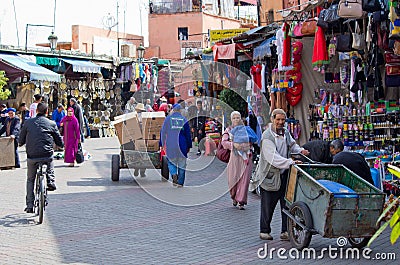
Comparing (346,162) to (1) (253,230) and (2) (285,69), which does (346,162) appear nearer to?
(1) (253,230)

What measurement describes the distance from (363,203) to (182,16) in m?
41.7

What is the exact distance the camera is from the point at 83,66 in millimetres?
30234

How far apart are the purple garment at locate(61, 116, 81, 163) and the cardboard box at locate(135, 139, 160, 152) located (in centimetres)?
360

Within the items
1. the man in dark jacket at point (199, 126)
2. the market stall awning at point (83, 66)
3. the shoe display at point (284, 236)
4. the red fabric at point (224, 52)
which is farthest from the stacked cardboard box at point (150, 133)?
the market stall awning at point (83, 66)

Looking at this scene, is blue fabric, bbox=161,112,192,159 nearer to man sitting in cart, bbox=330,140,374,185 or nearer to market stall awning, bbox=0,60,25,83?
Result: man sitting in cart, bbox=330,140,374,185

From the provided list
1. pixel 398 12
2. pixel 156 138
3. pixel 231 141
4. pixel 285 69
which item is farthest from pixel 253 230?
pixel 285 69

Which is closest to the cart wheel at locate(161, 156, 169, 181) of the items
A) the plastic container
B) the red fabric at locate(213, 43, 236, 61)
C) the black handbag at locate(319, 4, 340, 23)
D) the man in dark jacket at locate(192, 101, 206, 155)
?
the black handbag at locate(319, 4, 340, 23)

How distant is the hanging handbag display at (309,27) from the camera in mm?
13410

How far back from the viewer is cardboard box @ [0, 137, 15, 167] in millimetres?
16828

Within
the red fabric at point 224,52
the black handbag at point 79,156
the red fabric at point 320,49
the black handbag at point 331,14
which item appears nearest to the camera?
the black handbag at point 331,14

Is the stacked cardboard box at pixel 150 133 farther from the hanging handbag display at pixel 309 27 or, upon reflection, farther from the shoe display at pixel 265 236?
the shoe display at pixel 265 236

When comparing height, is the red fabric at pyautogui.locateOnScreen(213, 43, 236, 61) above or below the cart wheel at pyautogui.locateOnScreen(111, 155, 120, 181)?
above

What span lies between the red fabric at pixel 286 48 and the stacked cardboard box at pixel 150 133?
3240 mm

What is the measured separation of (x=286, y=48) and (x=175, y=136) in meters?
3.57
